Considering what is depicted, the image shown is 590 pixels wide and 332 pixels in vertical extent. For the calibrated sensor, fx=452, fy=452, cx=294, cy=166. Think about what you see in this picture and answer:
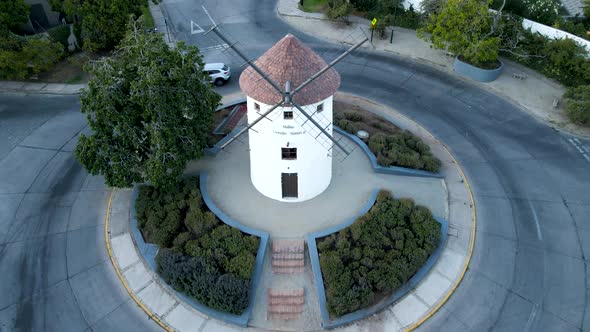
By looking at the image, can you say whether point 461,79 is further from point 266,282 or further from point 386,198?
point 266,282

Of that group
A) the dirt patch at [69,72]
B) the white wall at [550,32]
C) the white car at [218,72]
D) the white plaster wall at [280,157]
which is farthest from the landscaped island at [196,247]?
the white wall at [550,32]

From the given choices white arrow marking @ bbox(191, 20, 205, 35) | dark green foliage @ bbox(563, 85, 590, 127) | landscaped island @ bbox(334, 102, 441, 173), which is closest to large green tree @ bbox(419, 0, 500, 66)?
dark green foliage @ bbox(563, 85, 590, 127)

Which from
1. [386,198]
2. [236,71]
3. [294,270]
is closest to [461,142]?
[386,198]

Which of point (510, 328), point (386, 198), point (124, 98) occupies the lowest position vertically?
point (510, 328)

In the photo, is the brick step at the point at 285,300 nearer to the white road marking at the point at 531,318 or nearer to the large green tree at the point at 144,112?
the large green tree at the point at 144,112

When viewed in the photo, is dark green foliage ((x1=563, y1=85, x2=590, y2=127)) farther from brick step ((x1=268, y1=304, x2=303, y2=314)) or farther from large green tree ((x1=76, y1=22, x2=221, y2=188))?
large green tree ((x1=76, y1=22, x2=221, y2=188))

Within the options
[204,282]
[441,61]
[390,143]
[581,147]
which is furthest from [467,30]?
[204,282]

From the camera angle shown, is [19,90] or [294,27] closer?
[19,90]

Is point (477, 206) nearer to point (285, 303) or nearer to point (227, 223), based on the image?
point (285, 303)
